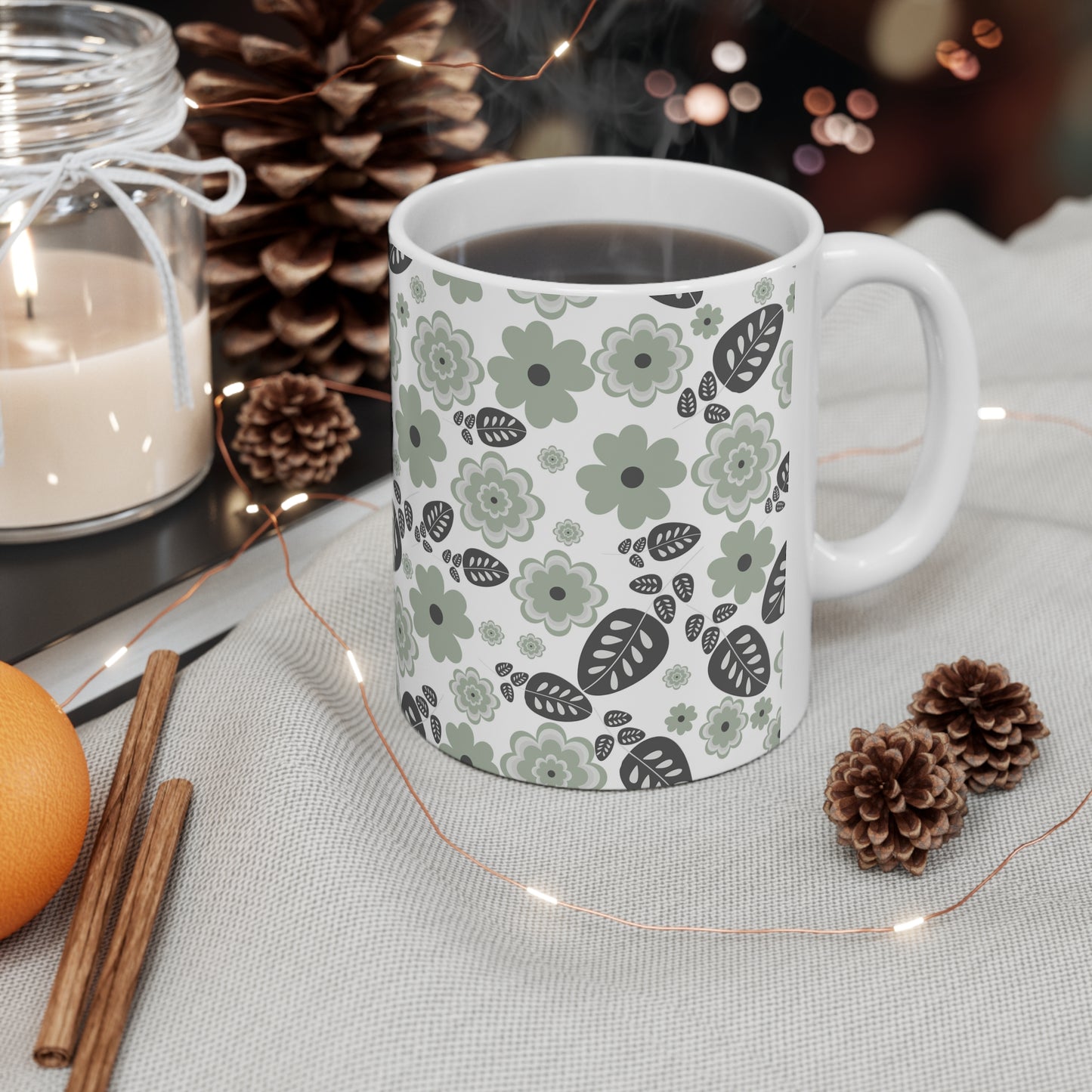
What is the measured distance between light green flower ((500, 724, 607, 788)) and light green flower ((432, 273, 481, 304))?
0.17 m

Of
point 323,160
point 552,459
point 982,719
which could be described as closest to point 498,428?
point 552,459

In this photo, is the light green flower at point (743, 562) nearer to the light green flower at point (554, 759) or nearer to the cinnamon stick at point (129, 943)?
the light green flower at point (554, 759)

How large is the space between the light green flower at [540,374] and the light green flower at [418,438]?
4 centimetres

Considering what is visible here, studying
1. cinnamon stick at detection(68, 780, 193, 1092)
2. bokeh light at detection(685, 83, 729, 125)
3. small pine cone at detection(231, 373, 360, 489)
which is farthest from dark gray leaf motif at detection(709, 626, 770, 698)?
bokeh light at detection(685, 83, 729, 125)

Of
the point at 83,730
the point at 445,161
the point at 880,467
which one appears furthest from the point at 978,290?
the point at 83,730

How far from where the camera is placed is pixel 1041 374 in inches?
35.2

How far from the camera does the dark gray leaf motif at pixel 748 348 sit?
0.47 metres

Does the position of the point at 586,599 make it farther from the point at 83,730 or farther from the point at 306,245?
the point at 306,245

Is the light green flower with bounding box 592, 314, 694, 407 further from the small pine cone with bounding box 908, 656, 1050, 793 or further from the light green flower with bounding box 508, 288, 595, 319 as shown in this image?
the small pine cone with bounding box 908, 656, 1050, 793

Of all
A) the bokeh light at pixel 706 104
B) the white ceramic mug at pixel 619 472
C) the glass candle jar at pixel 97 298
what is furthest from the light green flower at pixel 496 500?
the bokeh light at pixel 706 104

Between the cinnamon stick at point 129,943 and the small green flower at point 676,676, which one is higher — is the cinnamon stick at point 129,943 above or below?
below

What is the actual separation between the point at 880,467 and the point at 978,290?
0.24 m

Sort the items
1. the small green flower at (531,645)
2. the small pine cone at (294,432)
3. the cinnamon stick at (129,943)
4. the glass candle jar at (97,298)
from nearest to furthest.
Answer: the cinnamon stick at (129,943) → the small green flower at (531,645) → the glass candle jar at (97,298) → the small pine cone at (294,432)

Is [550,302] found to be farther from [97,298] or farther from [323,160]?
[323,160]
